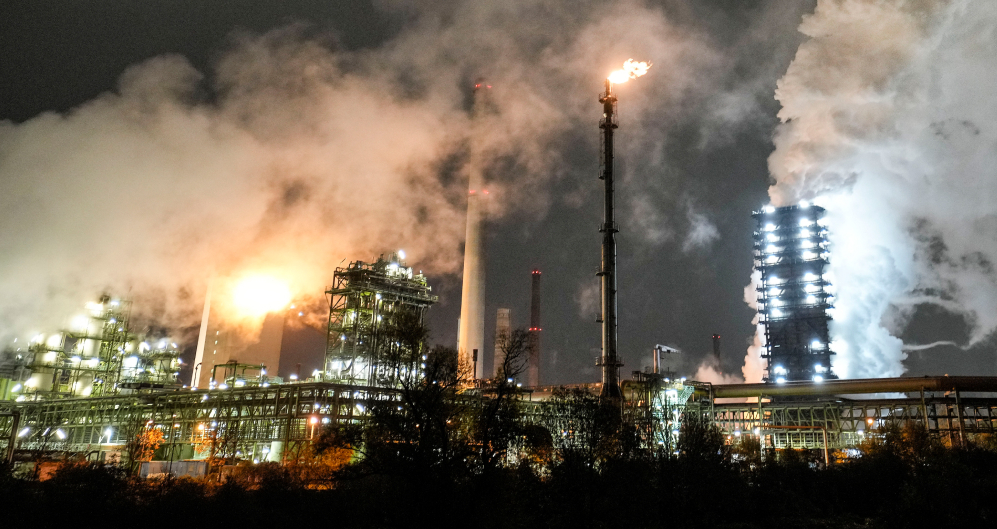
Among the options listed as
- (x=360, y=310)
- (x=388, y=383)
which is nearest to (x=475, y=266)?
(x=360, y=310)

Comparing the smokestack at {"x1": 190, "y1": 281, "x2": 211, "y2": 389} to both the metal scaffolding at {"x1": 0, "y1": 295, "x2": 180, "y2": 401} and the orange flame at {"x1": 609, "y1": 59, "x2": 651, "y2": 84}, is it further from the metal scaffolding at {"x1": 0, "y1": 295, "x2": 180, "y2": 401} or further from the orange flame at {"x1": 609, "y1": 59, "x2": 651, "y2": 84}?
the orange flame at {"x1": 609, "y1": 59, "x2": 651, "y2": 84}

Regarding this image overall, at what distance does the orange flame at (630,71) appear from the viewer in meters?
52.9

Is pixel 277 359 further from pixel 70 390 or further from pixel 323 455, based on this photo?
pixel 323 455

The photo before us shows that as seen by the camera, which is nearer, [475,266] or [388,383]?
[388,383]

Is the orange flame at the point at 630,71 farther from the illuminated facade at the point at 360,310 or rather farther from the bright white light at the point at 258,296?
the bright white light at the point at 258,296

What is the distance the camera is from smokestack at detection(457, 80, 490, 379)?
78.6 metres

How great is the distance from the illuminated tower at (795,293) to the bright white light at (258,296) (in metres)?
59.0

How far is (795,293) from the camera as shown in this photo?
8444cm

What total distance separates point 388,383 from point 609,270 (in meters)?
31.0

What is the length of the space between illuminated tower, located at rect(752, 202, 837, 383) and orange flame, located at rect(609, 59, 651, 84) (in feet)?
141

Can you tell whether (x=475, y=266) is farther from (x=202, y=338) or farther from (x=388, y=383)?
(x=388, y=383)

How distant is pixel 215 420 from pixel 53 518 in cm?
2389

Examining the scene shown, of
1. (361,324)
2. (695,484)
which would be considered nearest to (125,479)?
(695,484)

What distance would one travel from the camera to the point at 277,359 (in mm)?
79125
